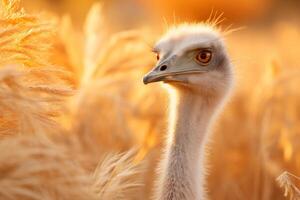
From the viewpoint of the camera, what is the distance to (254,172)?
6.39 m

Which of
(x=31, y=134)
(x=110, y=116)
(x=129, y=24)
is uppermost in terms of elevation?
(x=129, y=24)

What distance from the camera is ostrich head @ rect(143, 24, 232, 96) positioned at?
14.0ft

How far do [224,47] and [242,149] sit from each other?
226cm

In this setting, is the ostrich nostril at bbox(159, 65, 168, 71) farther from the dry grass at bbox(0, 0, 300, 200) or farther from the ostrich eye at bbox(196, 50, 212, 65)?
the dry grass at bbox(0, 0, 300, 200)

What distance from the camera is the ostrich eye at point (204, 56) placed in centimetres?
440

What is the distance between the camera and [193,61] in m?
4.37

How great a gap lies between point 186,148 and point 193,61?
38 cm

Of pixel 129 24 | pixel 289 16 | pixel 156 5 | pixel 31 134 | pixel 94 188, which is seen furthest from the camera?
pixel 289 16

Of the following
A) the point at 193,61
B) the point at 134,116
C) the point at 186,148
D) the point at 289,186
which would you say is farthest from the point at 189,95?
the point at 134,116

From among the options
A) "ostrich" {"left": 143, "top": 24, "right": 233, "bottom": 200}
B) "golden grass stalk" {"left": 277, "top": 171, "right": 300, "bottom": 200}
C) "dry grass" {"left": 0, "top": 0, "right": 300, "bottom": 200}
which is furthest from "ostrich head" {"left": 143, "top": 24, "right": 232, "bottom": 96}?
"golden grass stalk" {"left": 277, "top": 171, "right": 300, "bottom": 200}

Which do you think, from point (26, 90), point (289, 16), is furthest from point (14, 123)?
point (289, 16)

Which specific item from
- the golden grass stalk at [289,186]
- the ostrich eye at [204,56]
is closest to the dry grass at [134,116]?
the ostrich eye at [204,56]

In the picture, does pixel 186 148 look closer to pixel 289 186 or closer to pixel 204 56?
pixel 204 56

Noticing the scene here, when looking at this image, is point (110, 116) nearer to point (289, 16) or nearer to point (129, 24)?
point (129, 24)
